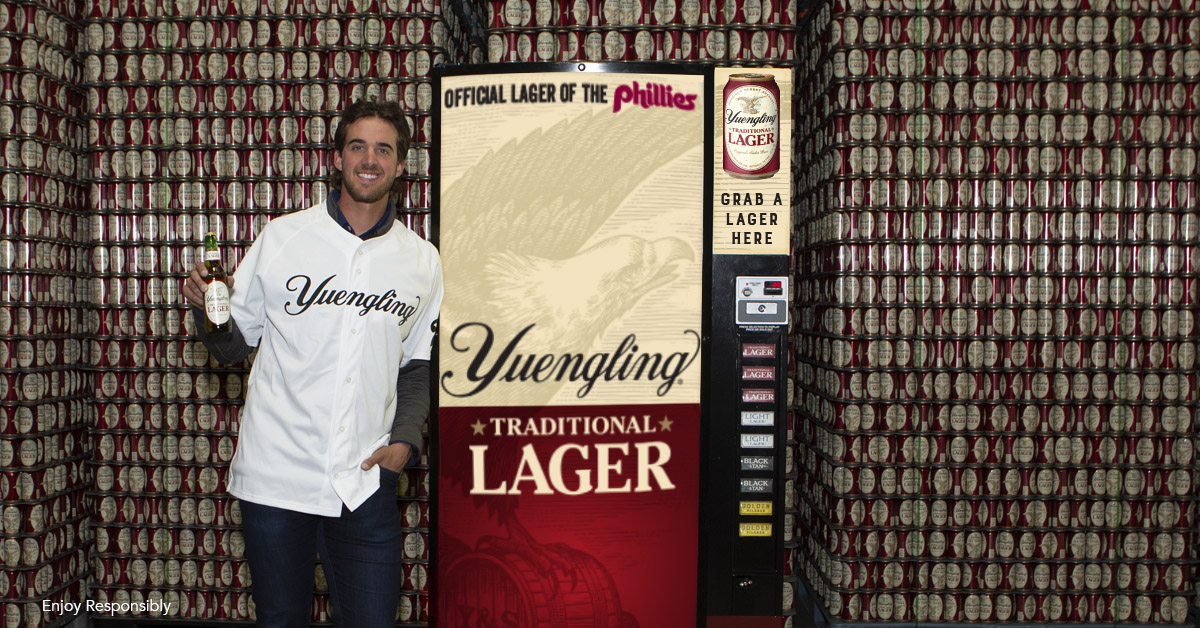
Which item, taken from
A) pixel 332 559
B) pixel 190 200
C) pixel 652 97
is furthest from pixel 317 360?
pixel 190 200

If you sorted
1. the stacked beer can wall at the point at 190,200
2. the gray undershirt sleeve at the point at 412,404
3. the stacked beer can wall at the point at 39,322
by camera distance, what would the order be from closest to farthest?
the gray undershirt sleeve at the point at 412,404 < the stacked beer can wall at the point at 39,322 < the stacked beer can wall at the point at 190,200

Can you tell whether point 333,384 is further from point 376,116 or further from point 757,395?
point 757,395

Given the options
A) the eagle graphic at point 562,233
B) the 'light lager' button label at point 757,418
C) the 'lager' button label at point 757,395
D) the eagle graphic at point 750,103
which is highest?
the eagle graphic at point 750,103

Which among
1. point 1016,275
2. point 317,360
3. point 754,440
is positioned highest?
point 1016,275

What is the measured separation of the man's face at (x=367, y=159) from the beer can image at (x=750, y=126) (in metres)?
0.91

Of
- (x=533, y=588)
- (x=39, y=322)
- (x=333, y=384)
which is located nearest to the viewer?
(x=333, y=384)

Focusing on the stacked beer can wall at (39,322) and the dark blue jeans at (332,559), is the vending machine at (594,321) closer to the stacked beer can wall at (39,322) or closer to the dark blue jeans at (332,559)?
the dark blue jeans at (332,559)

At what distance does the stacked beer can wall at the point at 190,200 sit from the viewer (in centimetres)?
305

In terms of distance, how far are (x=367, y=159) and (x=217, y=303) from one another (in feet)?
1.73

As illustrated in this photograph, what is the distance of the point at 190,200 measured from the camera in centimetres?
310

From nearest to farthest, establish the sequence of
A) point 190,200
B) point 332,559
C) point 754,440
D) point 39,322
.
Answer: point 332,559
point 754,440
point 39,322
point 190,200

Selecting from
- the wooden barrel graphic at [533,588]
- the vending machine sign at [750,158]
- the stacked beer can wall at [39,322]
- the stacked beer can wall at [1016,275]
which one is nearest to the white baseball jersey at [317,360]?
the wooden barrel graphic at [533,588]

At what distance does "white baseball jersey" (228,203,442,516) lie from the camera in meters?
1.70

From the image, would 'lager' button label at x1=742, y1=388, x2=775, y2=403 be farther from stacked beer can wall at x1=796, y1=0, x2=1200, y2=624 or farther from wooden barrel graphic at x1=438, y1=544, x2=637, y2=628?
stacked beer can wall at x1=796, y1=0, x2=1200, y2=624
